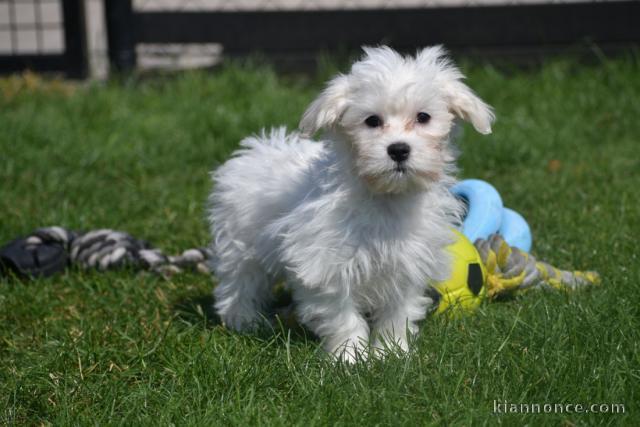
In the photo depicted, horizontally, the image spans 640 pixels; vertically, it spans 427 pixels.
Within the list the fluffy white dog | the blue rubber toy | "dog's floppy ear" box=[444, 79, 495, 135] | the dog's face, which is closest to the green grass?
the fluffy white dog

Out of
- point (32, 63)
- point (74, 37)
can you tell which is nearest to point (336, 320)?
point (74, 37)

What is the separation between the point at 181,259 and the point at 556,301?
202 cm

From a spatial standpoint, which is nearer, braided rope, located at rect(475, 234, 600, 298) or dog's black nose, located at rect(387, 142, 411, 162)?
dog's black nose, located at rect(387, 142, 411, 162)

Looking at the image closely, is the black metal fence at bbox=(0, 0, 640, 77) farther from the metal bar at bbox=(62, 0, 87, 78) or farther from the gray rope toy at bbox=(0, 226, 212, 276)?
the gray rope toy at bbox=(0, 226, 212, 276)

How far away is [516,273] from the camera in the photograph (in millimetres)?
4152

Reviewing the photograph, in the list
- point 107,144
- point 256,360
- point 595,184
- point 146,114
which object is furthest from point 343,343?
point 146,114

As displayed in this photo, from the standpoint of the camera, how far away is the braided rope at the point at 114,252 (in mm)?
4805

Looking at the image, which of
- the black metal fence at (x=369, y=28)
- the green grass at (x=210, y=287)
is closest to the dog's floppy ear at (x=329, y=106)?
the green grass at (x=210, y=287)

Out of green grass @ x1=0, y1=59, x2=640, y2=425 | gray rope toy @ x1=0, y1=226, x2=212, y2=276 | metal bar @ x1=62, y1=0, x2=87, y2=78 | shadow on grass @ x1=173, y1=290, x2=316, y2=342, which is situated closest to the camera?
green grass @ x1=0, y1=59, x2=640, y2=425

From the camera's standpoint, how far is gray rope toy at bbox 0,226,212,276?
4.76 m

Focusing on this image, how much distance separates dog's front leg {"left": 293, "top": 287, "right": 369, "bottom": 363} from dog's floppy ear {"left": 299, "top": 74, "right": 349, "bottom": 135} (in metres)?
0.65

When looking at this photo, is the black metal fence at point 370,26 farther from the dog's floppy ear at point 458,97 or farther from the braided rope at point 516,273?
the dog's floppy ear at point 458,97

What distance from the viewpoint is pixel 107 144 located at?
7121 mm

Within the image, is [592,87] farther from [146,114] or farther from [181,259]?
[181,259]
